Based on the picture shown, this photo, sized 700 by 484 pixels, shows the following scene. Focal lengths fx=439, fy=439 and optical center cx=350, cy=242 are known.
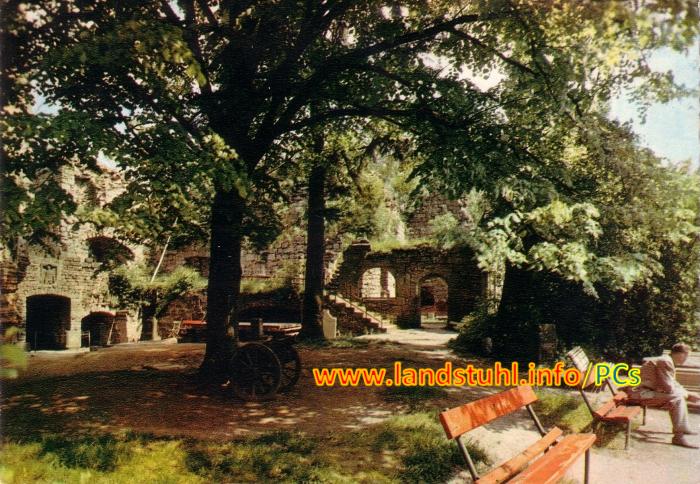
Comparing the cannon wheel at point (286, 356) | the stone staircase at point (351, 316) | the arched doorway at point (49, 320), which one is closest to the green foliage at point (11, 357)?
the cannon wheel at point (286, 356)

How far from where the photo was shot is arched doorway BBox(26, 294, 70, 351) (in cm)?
1747

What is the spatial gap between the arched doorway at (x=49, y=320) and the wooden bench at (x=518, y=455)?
18378 millimetres

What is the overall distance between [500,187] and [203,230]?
18.6ft

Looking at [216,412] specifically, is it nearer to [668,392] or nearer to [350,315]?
[668,392]

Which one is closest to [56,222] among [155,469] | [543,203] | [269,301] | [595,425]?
[155,469]

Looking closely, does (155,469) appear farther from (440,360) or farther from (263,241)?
(440,360)

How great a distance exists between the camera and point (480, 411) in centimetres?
377

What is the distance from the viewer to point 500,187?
604 centimetres

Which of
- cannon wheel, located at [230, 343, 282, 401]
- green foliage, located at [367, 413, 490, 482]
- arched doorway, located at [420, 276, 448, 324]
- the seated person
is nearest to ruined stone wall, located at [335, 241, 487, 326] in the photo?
arched doorway, located at [420, 276, 448, 324]

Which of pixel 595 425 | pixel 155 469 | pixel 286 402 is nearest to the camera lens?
pixel 155 469

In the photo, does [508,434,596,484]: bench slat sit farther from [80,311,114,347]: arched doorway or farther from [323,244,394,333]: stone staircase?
[80,311,114,347]: arched doorway

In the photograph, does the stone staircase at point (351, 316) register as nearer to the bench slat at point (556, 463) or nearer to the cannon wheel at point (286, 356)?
the cannon wheel at point (286, 356)

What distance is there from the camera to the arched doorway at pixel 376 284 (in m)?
21.6

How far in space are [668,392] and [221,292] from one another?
662cm
